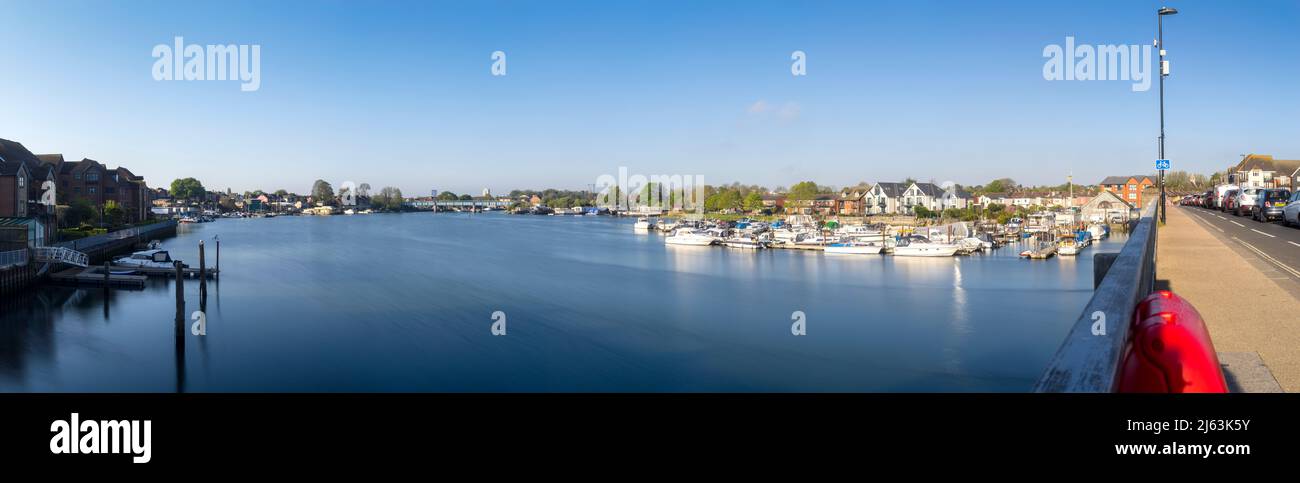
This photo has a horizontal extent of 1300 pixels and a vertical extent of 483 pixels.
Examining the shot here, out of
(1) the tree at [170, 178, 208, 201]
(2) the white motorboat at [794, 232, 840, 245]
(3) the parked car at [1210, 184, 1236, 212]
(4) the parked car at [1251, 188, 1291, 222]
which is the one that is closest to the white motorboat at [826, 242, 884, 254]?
(2) the white motorboat at [794, 232, 840, 245]

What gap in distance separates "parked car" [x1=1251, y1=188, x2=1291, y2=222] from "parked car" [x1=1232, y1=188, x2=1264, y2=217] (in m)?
0.53

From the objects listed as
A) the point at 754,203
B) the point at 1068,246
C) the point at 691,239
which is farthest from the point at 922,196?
the point at 1068,246

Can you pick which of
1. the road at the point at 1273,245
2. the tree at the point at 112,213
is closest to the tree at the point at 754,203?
the tree at the point at 112,213

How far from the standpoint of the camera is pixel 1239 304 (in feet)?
18.4

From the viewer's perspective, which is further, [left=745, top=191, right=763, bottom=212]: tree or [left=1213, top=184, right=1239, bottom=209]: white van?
[left=745, top=191, right=763, bottom=212]: tree

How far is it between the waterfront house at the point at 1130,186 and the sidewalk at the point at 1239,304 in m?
82.1

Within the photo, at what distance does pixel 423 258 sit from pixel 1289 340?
41250 millimetres

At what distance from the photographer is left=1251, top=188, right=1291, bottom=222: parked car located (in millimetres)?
15858

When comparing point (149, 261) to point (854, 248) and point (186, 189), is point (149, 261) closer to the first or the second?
point (854, 248)

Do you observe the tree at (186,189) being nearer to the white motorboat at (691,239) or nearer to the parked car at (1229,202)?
the white motorboat at (691,239)

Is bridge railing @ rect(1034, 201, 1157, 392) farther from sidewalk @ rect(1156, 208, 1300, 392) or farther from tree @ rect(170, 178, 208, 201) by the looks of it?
tree @ rect(170, 178, 208, 201)
